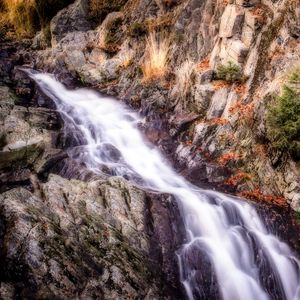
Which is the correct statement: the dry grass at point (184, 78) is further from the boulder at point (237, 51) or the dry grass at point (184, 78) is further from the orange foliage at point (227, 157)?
the orange foliage at point (227, 157)

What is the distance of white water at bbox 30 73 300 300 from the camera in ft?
18.7

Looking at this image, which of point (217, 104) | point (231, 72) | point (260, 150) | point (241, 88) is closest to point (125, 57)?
point (231, 72)

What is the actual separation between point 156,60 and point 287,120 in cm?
557

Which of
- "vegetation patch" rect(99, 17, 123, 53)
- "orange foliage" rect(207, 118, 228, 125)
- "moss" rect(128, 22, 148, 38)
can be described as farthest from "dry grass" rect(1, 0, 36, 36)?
"orange foliage" rect(207, 118, 228, 125)

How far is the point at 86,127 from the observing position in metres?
9.84

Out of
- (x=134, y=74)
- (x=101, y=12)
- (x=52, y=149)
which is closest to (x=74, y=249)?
(x=52, y=149)

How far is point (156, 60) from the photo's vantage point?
37.3ft

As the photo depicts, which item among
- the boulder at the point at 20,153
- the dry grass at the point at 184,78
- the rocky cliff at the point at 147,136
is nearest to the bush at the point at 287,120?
the rocky cliff at the point at 147,136

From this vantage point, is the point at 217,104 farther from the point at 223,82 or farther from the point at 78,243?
the point at 78,243

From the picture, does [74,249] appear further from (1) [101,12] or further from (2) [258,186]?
(1) [101,12]

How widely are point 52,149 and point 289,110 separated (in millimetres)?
5171

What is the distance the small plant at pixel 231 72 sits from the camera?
30.0ft

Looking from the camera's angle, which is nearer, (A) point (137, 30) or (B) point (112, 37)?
(A) point (137, 30)

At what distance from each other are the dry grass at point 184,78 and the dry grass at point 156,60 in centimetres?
66
